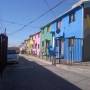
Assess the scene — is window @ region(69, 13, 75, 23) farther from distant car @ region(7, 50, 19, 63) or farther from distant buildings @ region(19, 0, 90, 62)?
distant car @ region(7, 50, 19, 63)

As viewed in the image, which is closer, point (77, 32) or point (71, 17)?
point (77, 32)

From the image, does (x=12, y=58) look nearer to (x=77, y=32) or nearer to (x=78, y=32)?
(x=77, y=32)

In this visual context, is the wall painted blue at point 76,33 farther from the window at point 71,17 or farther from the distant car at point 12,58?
the distant car at point 12,58

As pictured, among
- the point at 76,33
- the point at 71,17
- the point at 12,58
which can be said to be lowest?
the point at 12,58

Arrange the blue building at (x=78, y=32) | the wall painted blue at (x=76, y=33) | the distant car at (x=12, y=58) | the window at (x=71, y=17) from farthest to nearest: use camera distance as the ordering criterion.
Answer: the distant car at (x=12, y=58) → the window at (x=71, y=17) → the wall painted blue at (x=76, y=33) → the blue building at (x=78, y=32)

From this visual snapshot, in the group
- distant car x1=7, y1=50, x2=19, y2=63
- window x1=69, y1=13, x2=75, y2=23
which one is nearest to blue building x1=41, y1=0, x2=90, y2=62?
window x1=69, y1=13, x2=75, y2=23

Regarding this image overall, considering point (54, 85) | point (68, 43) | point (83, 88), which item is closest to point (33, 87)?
point (54, 85)

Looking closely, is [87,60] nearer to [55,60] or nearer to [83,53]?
[83,53]

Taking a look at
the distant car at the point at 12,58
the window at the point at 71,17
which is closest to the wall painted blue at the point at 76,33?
the window at the point at 71,17

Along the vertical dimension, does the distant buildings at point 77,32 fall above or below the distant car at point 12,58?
above

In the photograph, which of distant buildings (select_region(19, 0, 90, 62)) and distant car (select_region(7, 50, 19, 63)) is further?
distant car (select_region(7, 50, 19, 63))

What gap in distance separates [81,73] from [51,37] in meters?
27.3

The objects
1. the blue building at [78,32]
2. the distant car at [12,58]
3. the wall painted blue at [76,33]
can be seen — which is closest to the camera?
the blue building at [78,32]

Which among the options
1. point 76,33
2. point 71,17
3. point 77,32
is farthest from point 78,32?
point 71,17
